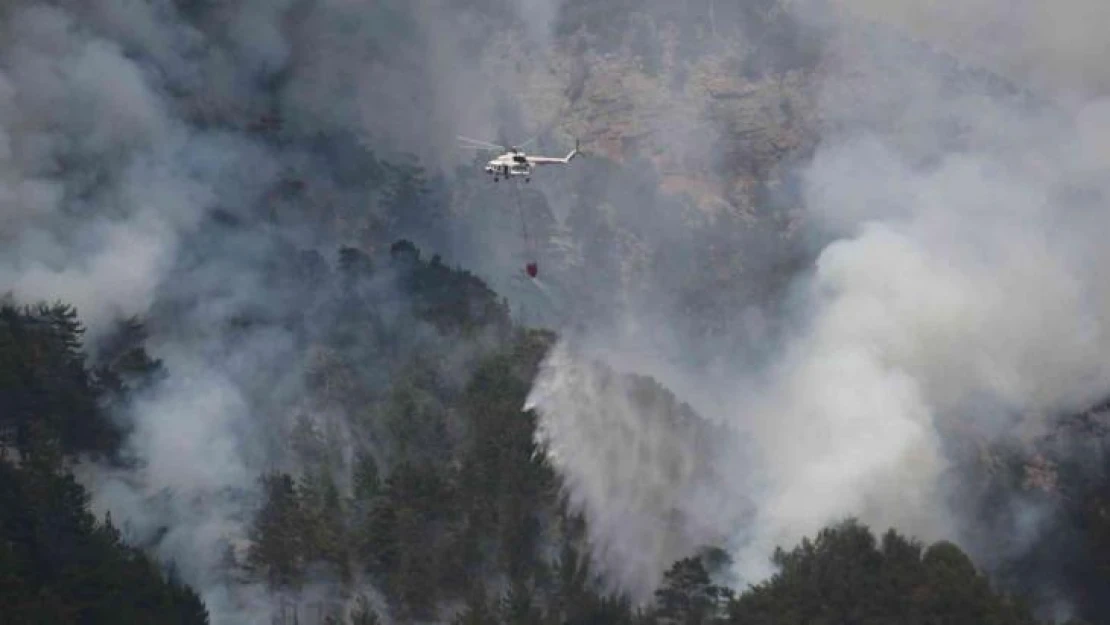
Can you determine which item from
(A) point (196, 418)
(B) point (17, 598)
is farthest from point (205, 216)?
(B) point (17, 598)

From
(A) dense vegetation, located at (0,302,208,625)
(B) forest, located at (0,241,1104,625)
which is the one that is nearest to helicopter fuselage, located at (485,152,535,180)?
(B) forest, located at (0,241,1104,625)

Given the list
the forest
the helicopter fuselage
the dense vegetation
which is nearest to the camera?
the dense vegetation

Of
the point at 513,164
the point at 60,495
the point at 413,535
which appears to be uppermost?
the point at 513,164

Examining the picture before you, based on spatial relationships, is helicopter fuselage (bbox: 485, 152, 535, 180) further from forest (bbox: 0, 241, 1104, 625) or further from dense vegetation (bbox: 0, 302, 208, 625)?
dense vegetation (bbox: 0, 302, 208, 625)

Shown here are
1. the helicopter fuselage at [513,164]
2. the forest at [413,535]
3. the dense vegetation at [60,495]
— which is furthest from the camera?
the helicopter fuselage at [513,164]

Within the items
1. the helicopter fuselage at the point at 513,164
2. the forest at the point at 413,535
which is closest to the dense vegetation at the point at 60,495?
the forest at the point at 413,535

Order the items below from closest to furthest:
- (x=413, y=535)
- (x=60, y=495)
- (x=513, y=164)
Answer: (x=60, y=495) < (x=413, y=535) < (x=513, y=164)

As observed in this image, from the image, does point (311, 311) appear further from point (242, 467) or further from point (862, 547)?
point (862, 547)

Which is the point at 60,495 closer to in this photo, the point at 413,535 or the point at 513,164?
the point at 413,535

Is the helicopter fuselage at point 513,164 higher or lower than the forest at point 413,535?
higher

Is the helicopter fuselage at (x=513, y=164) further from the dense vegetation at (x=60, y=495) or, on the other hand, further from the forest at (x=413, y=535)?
the dense vegetation at (x=60, y=495)

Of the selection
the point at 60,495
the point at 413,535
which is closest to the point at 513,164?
the point at 413,535

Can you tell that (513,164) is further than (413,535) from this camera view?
Yes

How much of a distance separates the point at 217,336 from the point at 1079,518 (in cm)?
3429
